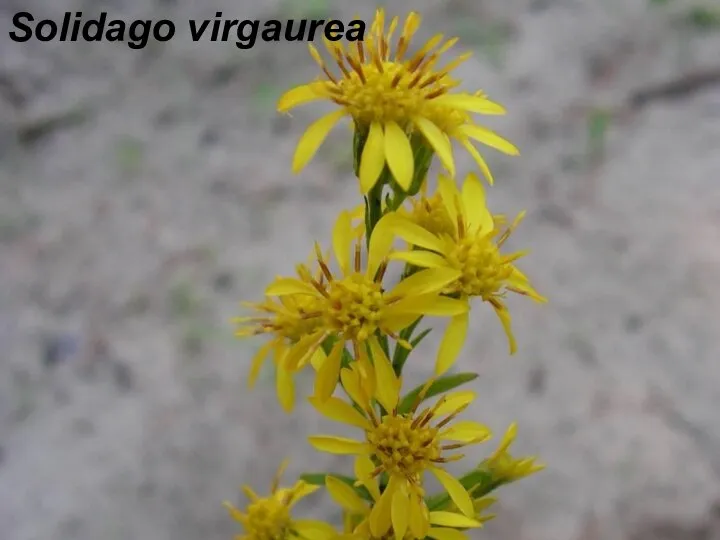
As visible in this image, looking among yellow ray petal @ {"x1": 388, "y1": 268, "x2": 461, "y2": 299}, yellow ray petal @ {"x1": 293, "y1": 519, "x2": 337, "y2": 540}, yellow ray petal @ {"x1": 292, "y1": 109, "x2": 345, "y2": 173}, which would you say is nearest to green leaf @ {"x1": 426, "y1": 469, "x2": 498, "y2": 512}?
yellow ray petal @ {"x1": 293, "y1": 519, "x2": 337, "y2": 540}

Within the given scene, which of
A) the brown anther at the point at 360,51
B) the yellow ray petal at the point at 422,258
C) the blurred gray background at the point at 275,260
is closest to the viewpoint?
the yellow ray petal at the point at 422,258

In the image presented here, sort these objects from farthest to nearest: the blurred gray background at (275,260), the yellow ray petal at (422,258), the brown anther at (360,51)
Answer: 1. the blurred gray background at (275,260)
2. the brown anther at (360,51)
3. the yellow ray petal at (422,258)

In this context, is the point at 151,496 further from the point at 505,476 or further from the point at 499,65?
the point at 499,65

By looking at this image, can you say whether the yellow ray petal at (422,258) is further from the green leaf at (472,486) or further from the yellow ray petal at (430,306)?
the green leaf at (472,486)

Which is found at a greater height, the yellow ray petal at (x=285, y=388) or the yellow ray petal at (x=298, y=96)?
the yellow ray petal at (x=298, y=96)

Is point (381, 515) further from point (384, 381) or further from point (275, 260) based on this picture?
point (275, 260)

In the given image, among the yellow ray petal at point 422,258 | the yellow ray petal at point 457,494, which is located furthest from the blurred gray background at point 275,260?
the yellow ray petal at point 422,258

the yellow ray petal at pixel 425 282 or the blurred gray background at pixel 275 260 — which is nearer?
the yellow ray petal at pixel 425 282

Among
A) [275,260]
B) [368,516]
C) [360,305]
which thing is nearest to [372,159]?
[360,305]
